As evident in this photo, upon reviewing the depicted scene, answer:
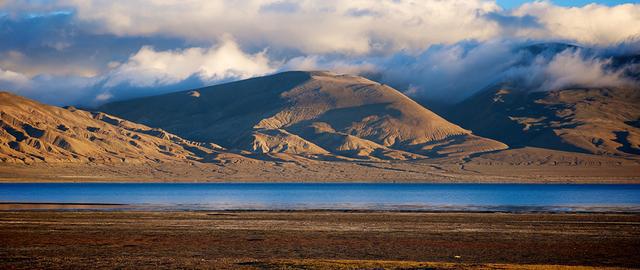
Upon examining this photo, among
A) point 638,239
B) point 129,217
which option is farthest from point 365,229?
point 129,217

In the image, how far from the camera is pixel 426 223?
71938 mm

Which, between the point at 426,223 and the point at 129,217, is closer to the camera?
the point at 426,223

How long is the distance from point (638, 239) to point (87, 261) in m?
37.1

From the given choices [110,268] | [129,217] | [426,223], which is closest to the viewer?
[110,268]

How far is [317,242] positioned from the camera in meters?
53.7

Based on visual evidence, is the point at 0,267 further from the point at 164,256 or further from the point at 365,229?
the point at 365,229

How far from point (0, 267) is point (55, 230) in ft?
73.4

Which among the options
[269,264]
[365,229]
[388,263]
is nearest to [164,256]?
[269,264]

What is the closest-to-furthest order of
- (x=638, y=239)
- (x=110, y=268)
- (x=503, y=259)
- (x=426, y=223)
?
(x=110, y=268) → (x=503, y=259) → (x=638, y=239) → (x=426, y=223)

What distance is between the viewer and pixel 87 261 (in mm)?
41781

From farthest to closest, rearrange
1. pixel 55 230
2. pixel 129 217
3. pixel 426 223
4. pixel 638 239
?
pixel 129 217
pixel 426 223
pixel 55 230
pixel 638 239

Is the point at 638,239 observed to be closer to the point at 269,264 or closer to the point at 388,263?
the point at 388,263

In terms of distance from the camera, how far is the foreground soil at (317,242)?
4194cm

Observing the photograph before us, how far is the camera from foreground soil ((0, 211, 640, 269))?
138 ft
